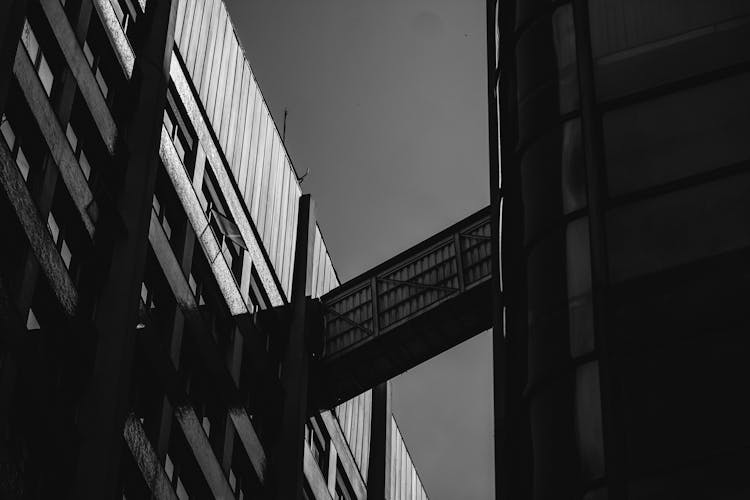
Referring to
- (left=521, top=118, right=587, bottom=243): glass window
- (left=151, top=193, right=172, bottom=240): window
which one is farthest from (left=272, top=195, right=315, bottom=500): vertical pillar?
(left=521, top=118, right=587, bottom=243): glass window

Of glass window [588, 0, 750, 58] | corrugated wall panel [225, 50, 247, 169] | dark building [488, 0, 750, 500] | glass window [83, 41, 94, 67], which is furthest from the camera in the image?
corrugated wall panel [225, 50, 247, 169]

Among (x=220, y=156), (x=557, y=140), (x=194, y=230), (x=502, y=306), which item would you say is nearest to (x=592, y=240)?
(x=557, y=140)

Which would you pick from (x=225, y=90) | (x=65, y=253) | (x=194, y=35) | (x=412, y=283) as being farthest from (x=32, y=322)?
(x=412, y=283)

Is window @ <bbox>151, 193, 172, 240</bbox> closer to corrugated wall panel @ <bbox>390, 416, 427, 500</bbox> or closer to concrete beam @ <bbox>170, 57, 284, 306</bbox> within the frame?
concrete beam @ <bbox>170, 57, 284, 306</bbox>

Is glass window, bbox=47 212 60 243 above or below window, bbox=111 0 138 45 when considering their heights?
below

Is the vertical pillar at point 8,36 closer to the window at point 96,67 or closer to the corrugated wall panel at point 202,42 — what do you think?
the window at point 96,67

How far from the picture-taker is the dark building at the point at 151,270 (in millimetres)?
29000

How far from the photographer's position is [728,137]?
54.7ft

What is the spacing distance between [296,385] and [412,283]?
5.36m

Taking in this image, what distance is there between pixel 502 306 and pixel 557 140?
302 centimetres

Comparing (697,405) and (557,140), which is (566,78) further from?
(697,405)

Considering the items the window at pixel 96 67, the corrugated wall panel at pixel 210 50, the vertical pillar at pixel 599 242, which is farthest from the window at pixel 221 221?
the vertical pillar at pixel 599 242

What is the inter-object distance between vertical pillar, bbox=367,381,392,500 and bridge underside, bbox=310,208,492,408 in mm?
8443

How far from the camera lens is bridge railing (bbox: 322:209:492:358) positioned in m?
43.4
